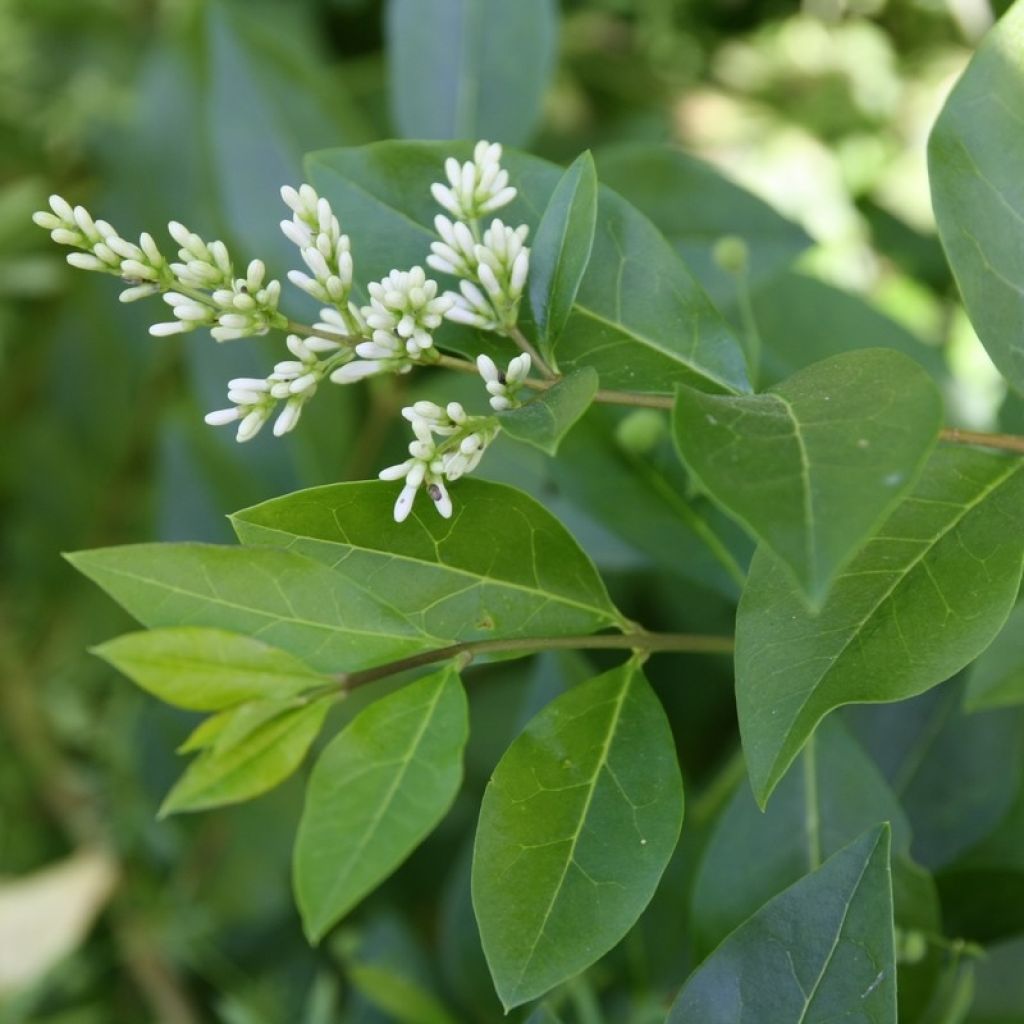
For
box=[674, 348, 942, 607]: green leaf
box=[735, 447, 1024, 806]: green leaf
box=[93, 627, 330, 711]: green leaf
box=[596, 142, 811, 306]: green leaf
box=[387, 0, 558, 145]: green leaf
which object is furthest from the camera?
box=[387, 0, 558, 145]: green leaf

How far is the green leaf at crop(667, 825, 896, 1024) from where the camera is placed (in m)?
0.63

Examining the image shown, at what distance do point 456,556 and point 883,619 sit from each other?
0.77 ft

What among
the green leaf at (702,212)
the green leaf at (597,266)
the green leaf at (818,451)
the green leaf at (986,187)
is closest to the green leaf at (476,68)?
the green leaf at (702,212)

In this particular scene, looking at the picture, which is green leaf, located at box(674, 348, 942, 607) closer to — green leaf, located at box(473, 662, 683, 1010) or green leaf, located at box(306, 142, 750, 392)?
green leaf, located at box(306, 142, 750, 392)

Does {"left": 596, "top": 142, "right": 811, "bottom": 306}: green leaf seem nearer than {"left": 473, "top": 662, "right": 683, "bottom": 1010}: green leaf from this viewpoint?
No

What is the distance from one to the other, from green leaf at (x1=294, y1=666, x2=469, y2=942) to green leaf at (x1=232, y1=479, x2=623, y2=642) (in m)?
0.05

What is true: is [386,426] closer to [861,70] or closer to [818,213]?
[818,213]

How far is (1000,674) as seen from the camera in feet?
2.43

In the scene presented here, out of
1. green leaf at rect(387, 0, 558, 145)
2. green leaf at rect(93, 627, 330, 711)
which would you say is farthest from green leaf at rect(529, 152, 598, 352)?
green leaf at rect(387, 0, 558, 145)

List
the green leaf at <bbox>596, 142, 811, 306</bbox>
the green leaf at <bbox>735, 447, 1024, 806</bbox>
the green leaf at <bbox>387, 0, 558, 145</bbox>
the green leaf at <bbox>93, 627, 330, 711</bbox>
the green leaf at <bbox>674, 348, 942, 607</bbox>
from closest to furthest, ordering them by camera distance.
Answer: the green leaf at <bbox>674, 348, 942, 607</bbox>, the green leaf at <bbox>735, 447, 1024, 806</bbox>, the green leaf at <bbox>93, 627, 330, 711</bbox>, the green leaf at <bbox>596, 142, 811, 306</bbox>, the green leaf at <bbox>387, 0, 558, 145</bbox>

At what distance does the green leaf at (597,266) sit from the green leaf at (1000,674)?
0.24 meters

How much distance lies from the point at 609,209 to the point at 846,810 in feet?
1.45

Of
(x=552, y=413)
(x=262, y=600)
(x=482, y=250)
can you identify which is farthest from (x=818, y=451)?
(x=262, y=600)

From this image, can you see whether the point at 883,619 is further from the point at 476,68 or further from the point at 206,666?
the point at 476,68
